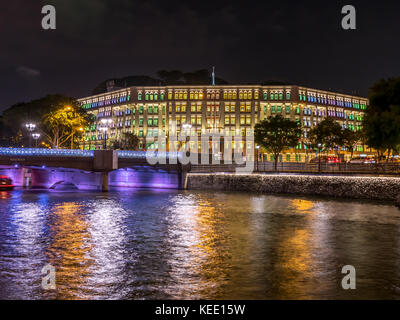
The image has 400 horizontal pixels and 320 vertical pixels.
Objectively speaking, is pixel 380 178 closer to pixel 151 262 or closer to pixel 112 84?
pixel 151 262

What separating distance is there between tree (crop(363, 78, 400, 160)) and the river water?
5.55m

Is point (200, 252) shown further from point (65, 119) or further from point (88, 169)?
point (65, 119)

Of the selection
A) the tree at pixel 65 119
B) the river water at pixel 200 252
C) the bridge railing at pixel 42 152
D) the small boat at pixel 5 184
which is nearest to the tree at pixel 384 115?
the river water at pixel 200 252

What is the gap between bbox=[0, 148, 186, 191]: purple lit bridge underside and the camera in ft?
154

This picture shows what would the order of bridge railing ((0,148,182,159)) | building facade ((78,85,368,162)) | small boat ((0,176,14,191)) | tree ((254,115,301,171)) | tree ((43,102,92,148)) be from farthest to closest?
building facade ((78,85,368,162)) → tree ((254,115,301,171)) → tree ((43,102,92,148)) → small boat ((0,176,14,191)) → bridge railing ((0,148,182,159))

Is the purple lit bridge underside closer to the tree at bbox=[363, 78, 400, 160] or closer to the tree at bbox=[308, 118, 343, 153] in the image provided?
the tree at bbox=[363, 78, 400, 160]

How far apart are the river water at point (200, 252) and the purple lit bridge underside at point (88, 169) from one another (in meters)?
15.2

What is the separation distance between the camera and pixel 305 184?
47562mm

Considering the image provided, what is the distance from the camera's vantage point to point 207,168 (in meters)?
62.3

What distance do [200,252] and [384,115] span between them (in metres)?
21.7

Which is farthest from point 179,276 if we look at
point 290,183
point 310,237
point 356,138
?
point 356,138

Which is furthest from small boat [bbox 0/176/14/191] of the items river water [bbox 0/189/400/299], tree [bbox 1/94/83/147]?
river water [bbox 0/189/400/299]

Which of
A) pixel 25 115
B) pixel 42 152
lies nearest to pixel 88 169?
pixel 42 152

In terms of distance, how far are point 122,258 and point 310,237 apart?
33.7 ft
